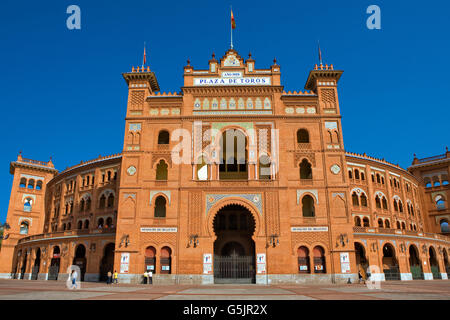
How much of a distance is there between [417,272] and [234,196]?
82.0ft

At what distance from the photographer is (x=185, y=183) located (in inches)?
1203

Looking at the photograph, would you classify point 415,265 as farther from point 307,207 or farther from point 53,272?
→ point 53,272

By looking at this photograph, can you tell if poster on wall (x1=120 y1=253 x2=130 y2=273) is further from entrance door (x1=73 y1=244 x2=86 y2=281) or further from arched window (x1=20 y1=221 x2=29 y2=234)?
arched window (x1=20 y1=221 x2=29 y2=234)

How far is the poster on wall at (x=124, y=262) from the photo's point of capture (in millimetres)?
28734

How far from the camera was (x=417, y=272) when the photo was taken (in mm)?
39375

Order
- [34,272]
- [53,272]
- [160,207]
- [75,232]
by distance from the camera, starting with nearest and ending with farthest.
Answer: [160,207], [75,232], [53,272], [34,272]

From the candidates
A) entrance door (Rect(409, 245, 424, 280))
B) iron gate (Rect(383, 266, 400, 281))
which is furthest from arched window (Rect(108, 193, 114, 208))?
entrance door (Rect(409, 245, 424, 280))

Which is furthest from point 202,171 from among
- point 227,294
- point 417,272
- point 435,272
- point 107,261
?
point 435,272

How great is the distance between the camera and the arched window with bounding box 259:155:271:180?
3142 centimetres

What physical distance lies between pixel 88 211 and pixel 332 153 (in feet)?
102

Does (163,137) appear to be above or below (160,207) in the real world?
above

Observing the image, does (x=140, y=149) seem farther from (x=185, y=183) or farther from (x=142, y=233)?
(x=142, y=233)

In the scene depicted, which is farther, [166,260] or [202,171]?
[202,171]
